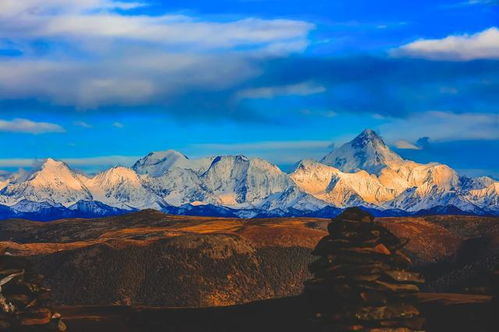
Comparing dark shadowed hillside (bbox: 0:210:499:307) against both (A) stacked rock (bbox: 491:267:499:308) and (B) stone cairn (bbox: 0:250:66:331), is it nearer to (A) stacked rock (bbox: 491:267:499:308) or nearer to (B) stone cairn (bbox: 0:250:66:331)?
(A) stacked rock (bbox: 491:267:499:308)

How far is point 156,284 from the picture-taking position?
152500 millimetres

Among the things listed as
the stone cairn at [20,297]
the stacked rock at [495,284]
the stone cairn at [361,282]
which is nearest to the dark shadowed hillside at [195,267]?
the stacked rock at [495,284]

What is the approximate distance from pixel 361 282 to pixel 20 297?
56.8ft

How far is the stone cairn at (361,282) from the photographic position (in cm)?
3469

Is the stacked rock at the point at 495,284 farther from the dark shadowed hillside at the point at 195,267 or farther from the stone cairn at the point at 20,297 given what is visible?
the dark shadowed hillside at the point at 195,267

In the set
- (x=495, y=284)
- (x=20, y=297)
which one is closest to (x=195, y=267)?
(x=20, y=297)

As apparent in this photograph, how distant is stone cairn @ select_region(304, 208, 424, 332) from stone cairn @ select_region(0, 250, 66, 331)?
1494 centimetres

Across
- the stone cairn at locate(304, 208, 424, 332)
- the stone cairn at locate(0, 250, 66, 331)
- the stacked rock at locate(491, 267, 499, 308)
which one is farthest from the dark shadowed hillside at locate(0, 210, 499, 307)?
the stone cairn at locate(304, 208, 424, 332)

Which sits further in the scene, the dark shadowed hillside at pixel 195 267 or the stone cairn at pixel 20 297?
the dark shadowed hillside at pixel 195 267

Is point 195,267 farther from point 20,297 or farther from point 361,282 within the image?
point 361,282

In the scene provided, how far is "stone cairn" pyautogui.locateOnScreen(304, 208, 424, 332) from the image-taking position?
34.7m

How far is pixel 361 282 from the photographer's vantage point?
1374 inches

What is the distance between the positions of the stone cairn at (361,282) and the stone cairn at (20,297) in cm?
1494

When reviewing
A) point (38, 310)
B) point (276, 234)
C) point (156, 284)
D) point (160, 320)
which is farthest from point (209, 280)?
point (38, 310)
